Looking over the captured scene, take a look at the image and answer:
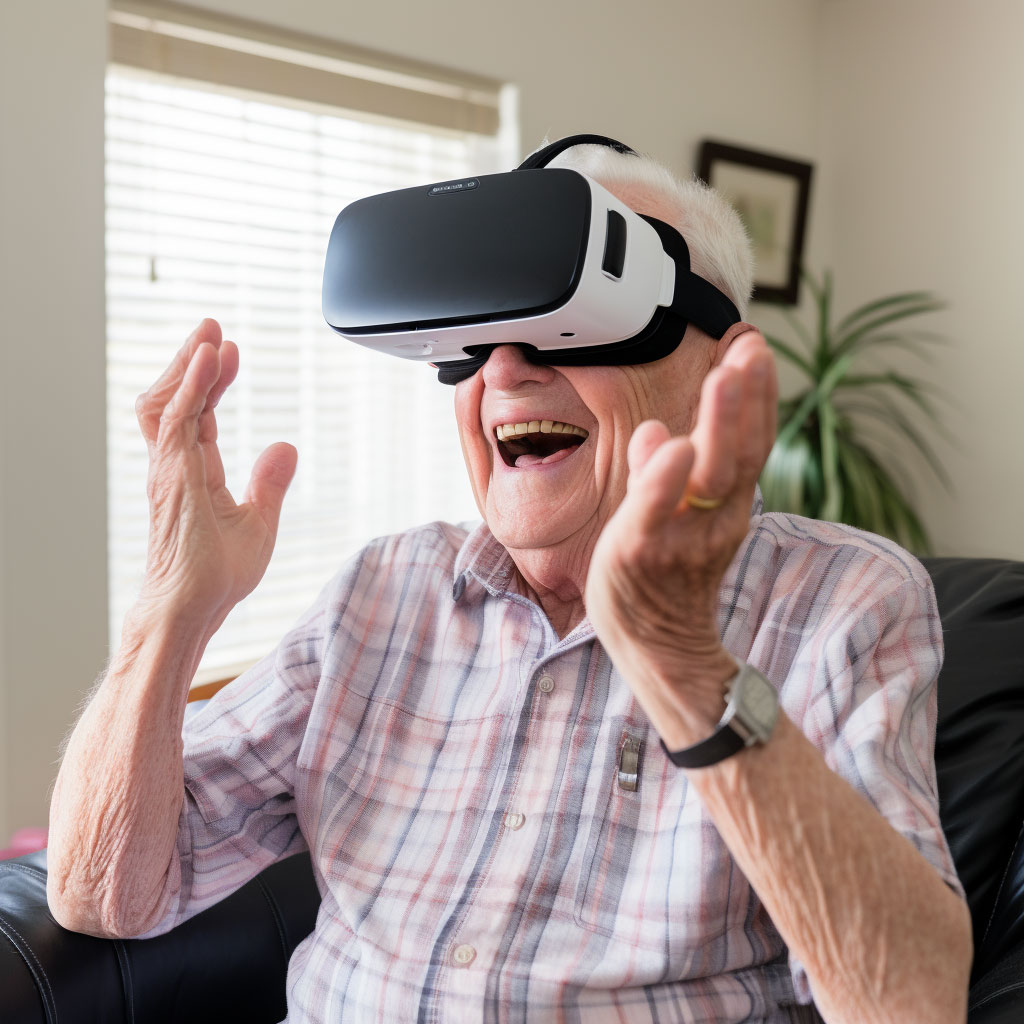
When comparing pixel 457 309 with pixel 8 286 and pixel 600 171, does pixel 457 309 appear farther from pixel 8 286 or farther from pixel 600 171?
pixel 8 286

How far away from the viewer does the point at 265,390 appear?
2510 millimetres

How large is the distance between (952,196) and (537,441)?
8.82 feet

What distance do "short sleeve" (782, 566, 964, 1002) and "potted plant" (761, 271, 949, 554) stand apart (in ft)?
7.27

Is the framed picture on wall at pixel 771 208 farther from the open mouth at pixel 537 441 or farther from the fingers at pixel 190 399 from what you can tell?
the fingers at pixel 190 399

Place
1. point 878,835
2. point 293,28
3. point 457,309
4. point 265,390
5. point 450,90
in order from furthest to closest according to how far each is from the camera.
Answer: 1. point 450,90
2. point 265,390
3. point 293,28
4. point 457,309
5. point 878,835

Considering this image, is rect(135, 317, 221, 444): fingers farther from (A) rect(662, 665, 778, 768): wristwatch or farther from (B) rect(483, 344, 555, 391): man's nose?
(A) rect(662, 665, 778, 768): wristwatch

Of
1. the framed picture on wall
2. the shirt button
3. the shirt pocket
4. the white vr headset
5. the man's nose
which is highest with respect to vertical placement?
the framed picture on wall

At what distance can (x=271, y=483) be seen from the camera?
3.41 ft

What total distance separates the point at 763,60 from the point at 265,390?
6.84ft

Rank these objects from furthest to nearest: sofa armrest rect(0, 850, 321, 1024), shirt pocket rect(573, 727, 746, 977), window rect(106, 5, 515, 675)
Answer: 1. window rect(106, 5, 515, 675)
2. sofa armrest rect(0, 850, 321, 1024)
3. shirt pocket rect(573, 727, 746, 977)

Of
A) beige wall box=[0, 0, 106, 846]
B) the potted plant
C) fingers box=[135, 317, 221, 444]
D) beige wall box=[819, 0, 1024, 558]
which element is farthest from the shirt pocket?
beige wall box=[819, 0, 1024, 558]

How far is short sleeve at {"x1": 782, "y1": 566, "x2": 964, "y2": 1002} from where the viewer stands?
0.81m

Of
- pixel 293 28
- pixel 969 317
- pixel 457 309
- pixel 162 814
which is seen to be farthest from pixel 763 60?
pixel 162 814

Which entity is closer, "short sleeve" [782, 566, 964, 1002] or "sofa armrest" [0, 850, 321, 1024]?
"short sleeve" [782, 566, 964, 1002]
